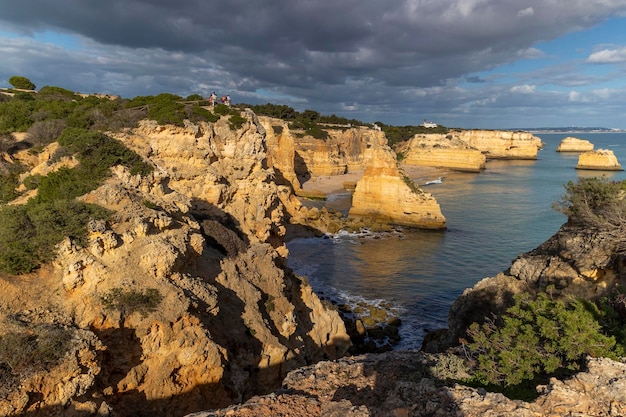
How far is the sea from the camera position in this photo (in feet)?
79.5

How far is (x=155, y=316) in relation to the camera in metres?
8.56

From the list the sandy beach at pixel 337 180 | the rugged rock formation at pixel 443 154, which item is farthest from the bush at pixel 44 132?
the rugged rock formation at pixel 443 154

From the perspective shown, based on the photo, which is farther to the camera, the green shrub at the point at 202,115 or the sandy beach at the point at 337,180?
the sandy beach at the point at 337,180

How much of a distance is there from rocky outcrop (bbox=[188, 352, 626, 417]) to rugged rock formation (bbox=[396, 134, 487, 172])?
87151 mm

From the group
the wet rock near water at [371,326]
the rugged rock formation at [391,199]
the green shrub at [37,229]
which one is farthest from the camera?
the rugged rock formation at [391,199]

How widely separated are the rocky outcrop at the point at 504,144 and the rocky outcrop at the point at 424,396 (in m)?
118

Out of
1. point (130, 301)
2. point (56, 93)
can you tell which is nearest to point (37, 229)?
point (130, 301)

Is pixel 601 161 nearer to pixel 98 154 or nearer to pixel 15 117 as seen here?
pixel 98 154

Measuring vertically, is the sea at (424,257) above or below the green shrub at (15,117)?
below

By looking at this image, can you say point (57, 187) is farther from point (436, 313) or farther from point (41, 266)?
point (436, 313)

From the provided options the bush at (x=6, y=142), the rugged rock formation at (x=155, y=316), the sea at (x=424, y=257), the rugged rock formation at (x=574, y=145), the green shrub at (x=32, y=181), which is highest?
the rugged rock formation at (x=574, y=145)

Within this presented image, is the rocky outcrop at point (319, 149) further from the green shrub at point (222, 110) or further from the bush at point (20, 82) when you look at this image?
the green shrub at point (222, 110)

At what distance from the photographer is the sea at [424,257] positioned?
2423 cm

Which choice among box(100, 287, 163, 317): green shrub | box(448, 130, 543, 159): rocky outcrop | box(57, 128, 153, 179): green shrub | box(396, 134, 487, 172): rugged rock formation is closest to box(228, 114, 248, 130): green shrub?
box(57, 128, 153, 179): green shrub
